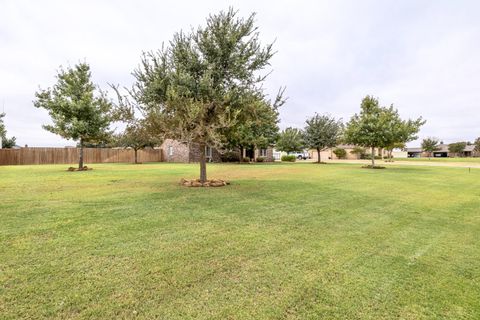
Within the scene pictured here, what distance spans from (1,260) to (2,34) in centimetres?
1496

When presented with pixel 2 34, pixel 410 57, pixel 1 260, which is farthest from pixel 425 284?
pixel 410 57

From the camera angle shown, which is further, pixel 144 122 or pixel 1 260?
pixel 144 122

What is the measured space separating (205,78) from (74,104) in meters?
13.5

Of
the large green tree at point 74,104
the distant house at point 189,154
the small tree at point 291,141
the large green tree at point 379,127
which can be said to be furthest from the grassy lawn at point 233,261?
the small tree at point 291,141

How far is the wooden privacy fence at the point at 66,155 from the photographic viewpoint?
91.8ft

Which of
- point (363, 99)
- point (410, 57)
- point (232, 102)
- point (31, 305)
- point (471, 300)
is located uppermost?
point (410, 57)

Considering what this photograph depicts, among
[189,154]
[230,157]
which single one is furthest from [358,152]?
[189,154]

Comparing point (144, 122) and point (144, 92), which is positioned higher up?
point (144, 92)

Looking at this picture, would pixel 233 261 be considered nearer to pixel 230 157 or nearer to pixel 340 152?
pixel 230 157

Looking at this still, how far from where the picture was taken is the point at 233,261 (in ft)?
12.6

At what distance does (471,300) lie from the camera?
298 centimetres

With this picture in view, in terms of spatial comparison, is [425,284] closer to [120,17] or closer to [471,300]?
[471,300]

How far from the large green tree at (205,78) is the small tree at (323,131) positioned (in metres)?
24.7

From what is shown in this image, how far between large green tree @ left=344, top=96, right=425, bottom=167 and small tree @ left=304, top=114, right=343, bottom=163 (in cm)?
760
